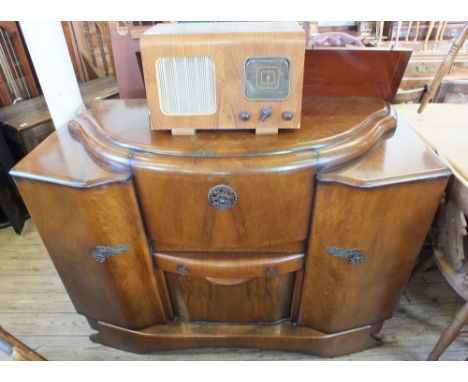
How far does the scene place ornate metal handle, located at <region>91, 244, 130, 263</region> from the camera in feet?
2.98

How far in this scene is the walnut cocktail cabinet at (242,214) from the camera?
778mm

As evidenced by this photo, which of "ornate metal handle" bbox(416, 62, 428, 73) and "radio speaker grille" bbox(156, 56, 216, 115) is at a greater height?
"radio speaker grille" bbox(156, 56, 216, 115)

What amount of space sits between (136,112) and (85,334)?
0.90 m

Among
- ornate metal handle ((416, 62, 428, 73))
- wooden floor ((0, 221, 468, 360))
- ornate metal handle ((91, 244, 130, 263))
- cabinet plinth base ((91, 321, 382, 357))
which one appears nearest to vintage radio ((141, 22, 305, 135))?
ornate metal handle ((91, 244, 130, 263))

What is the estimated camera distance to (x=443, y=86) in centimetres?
153

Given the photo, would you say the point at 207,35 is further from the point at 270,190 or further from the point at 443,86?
the point at 443,86

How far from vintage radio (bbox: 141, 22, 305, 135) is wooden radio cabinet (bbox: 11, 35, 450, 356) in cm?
5

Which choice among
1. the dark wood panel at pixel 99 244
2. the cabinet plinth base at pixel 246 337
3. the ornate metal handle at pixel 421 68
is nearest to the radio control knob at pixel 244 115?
the dark wood panel at pixel 99 244

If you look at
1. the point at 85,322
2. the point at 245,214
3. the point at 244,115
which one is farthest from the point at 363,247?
the point at 85,322

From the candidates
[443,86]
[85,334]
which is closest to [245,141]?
[85,334]

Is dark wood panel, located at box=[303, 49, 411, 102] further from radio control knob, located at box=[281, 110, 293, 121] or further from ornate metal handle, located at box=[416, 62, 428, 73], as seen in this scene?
ornate metal handle, located at box=[416, 62, 428, 73]

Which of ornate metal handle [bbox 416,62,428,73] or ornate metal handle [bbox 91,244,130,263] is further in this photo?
ornate metal handle [bbox 416,62,428,73]

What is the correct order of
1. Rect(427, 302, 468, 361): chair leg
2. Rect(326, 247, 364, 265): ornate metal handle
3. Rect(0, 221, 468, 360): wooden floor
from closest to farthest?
Rect(326, 247, 364, 265): ornate metal handle, Rect(427, 302, 468, 361): chair leg, Rect(0, 221, 468, 360): wooden floor

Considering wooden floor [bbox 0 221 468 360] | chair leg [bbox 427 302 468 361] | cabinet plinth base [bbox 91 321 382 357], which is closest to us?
chair leg [bbox 427 302 468 361]
